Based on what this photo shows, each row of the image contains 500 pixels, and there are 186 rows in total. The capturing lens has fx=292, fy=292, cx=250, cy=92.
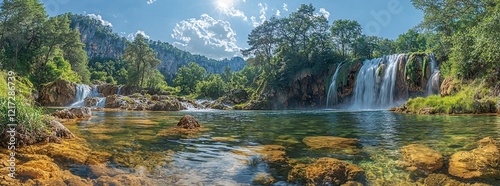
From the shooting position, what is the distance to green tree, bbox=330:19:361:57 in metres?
56.2

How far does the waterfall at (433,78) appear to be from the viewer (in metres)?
31.2

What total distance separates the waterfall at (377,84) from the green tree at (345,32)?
15176mm

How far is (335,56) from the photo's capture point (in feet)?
167

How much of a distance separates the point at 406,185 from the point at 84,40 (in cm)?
18698

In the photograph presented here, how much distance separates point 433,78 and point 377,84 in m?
7.00

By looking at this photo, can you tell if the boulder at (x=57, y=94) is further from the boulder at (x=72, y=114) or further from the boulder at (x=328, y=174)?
the boulder at (x=328, y=174)

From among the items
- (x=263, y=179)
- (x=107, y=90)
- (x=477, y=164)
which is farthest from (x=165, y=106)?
(x=477, y=164)

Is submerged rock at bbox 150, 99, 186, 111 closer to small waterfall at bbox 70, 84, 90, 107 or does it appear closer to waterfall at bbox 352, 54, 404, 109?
small waterfall at bbox 70, 84, 90, 107

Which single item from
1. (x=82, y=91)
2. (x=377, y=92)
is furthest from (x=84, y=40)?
(x=377, y=92)

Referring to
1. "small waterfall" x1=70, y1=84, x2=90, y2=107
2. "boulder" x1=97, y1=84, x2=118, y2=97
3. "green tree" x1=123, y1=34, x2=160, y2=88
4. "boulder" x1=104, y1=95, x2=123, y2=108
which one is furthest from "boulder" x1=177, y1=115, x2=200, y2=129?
"green tree" x1=123, y1=34, x2=160, y2=88

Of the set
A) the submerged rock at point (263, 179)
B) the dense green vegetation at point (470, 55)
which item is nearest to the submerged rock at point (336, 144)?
the submerged rock at point (263, 179)

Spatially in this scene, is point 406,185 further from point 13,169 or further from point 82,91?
point 82,91

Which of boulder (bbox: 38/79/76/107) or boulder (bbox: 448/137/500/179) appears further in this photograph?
boulder (bbox: 38/79/76/107)

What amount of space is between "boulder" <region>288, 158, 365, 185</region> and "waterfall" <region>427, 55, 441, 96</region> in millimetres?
31828
